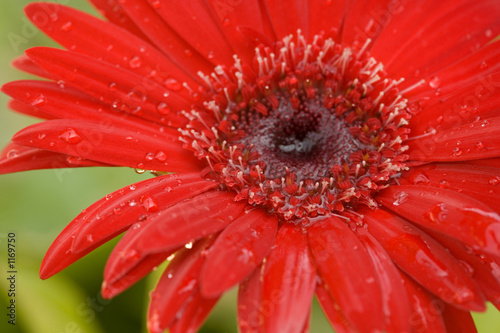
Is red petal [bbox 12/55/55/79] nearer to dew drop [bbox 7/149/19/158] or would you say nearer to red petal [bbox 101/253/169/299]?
dew drop [bbox 7/149/19/158]

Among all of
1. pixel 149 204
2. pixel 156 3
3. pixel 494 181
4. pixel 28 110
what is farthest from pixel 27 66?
pixel 494 181

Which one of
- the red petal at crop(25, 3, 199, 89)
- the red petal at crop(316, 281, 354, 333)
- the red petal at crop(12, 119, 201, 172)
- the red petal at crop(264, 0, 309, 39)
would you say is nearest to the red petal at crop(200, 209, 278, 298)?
the red petal at crop(316, 281, 354, 333)

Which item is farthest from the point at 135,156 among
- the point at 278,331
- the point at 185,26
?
the point at 278,331

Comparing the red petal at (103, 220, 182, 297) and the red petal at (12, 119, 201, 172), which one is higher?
the red petal at (12, 119, 201, 172)

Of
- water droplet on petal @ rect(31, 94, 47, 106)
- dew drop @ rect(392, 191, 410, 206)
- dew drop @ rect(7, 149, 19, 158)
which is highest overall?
water droplet on petal @ rect(31, 94, 47, 106)

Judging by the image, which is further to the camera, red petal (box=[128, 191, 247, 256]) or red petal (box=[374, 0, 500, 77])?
red petal (box=[374, 0, 500, 77])

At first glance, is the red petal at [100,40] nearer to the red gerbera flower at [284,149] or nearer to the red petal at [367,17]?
the red gerbera flower at [284,149]

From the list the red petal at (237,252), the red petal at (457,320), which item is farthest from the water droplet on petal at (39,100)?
the red petal at (457,320)

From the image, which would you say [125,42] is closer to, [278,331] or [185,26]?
[185,26]
